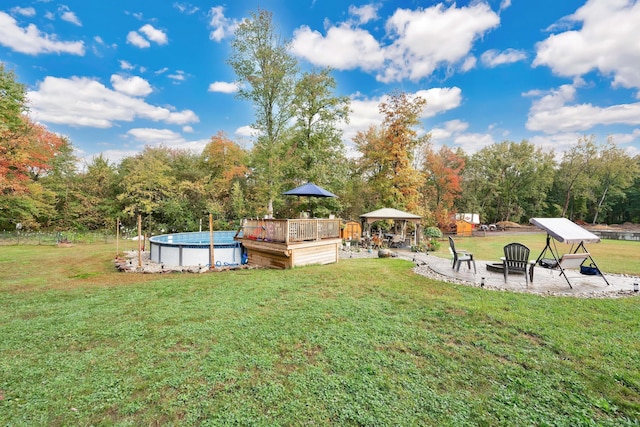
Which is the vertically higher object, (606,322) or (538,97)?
(538,97)

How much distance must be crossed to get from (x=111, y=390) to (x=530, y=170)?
44.6 meters

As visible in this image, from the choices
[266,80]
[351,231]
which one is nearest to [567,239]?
[351,231]

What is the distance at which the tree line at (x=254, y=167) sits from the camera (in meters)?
15.5

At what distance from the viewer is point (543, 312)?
15.1 ft

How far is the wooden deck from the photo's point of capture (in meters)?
8.75

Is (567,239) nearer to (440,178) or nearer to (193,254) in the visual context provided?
(193,254)

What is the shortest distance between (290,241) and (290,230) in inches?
14.6

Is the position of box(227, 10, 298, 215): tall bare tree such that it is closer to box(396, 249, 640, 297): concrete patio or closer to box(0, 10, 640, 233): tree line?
box(0, 10, 640, 233): tree line

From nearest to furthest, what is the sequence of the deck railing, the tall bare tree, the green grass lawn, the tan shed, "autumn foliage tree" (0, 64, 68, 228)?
the green grass lawn
the deck railing
"autumn foliage tree" (0, 64, 68, 228)
the tall bare tree
the tan shed

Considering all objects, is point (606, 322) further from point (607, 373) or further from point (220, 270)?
point (220, 270)

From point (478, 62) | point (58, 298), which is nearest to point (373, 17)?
point (478, 62)

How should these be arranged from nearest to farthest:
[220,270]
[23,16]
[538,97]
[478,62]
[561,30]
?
[220,270] < [23,16] < [561,30] < [478,62] < [538,97]

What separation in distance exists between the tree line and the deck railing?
6.56 metres

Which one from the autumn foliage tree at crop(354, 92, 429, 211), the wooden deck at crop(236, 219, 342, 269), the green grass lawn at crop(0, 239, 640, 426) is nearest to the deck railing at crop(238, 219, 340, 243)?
the wooden deck at crop(236, 219, 342, 269)
